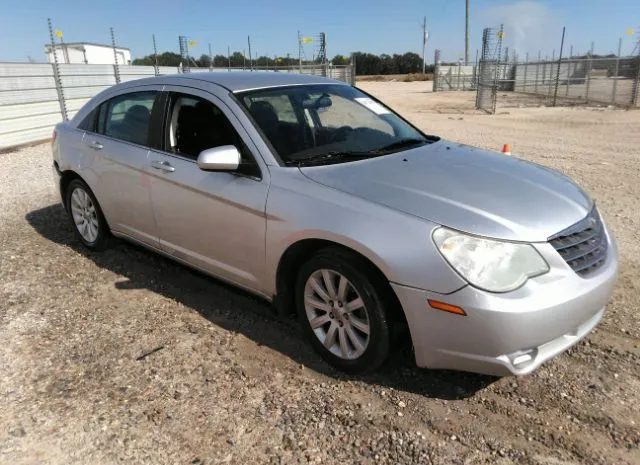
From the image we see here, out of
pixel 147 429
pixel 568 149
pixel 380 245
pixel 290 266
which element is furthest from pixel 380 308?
pixel 568 149

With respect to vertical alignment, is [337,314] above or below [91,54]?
below

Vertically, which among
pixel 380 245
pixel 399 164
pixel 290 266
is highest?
pixel 399 164

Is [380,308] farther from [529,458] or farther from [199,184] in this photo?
[199,184]

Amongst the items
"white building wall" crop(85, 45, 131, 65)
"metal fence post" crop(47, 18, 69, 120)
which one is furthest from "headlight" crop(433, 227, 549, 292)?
"white building wall" crop(85, 45, 131, 65)

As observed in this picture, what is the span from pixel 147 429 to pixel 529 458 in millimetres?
1868

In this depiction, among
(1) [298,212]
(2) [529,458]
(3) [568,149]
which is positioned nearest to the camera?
(2) [529,458]

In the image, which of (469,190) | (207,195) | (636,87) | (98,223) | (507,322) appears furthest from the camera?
(636,87)

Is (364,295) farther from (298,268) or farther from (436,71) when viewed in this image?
(436,71)

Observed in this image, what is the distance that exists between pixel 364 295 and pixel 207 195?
1385mm

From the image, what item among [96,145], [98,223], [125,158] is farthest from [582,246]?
[98,223]

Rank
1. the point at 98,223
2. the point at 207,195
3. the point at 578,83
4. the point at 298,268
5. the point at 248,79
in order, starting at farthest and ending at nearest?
1. the point at 578,83
2. the point at 98,223
3. the point at 248,79
4. the point at 207,195
5. the point at 298,268

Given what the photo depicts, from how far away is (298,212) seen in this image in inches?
122

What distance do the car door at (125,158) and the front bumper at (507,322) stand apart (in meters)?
2.44

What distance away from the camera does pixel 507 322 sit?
2.49 m
